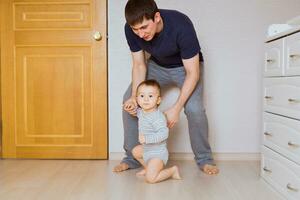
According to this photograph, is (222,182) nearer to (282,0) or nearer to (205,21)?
(205,21)

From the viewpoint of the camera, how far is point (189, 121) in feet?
6.44

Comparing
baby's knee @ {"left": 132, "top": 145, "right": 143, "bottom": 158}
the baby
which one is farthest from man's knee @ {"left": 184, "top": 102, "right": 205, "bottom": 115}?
baby's knee @ {"left": 132, "top": 145, "right": 143, "bottom": 158}

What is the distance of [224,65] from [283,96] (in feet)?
2.48

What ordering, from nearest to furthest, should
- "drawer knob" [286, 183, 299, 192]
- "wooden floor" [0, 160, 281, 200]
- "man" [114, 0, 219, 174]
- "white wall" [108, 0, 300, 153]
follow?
"drawer knob" [286, 183, 299, 192]
"wooden floor" [0, 160, 281, 200]
"man" [114, 0, 219, 174]
"white wall" [108, 0, 300, 153]

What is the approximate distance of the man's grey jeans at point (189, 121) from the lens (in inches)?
76.1

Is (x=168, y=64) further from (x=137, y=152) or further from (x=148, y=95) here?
(x=137, y=152)

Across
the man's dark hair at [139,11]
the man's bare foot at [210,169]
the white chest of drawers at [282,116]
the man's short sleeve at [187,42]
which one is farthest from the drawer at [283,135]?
the man's dark hair at [139,11]

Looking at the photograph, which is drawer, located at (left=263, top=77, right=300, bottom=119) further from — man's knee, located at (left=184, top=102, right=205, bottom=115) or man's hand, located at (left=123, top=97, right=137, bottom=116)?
man's hand, located at (left=123, top=97, right=137, bottom=116)

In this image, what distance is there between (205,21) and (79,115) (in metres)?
1.02

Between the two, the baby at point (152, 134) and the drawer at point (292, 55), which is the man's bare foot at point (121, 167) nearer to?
the baby at point (152, 134)

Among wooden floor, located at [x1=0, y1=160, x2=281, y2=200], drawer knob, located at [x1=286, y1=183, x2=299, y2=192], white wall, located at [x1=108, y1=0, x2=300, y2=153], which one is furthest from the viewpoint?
white wall, located at [x1=108, y1=0, x2=300, y2=153]

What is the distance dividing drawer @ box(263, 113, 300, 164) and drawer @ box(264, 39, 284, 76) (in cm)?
21

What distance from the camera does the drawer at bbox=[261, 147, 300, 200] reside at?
1378mm

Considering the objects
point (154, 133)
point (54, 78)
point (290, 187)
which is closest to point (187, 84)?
point (154, 133)
